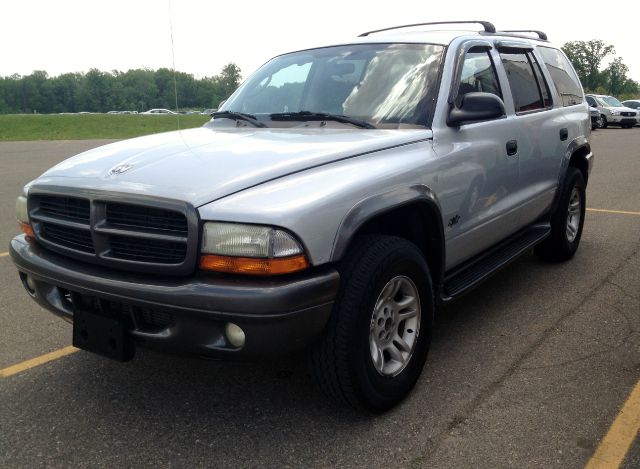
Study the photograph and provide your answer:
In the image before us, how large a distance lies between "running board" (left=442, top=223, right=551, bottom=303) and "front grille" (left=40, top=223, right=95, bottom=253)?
71.8 inches

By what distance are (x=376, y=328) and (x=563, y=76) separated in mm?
3608

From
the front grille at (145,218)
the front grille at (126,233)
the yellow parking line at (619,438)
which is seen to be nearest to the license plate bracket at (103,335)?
the front grille at (126,233)

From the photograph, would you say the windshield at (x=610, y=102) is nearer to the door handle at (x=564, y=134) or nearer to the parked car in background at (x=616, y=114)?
the parked car in background at (x=616, y=114)

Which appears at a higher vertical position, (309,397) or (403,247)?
(403,247)

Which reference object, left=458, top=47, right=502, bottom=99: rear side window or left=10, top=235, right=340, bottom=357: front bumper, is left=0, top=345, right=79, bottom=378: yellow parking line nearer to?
left=10, top=235, right=340, bottom=357: front bumper

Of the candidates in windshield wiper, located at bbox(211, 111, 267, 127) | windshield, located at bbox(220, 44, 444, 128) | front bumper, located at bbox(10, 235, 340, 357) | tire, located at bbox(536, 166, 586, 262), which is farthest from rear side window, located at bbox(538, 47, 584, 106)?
front bumper, located at bbox(10, 235, 340, 357)

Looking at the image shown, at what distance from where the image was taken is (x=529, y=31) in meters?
5.35

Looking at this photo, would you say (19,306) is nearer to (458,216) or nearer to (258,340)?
(258,340)

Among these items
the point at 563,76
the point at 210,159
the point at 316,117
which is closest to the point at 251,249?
the point at 210,159

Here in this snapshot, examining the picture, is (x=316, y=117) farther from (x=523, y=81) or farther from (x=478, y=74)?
(x=523, y=81)

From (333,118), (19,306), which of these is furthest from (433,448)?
(19,306)

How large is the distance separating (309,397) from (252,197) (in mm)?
1181

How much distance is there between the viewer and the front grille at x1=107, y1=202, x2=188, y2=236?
2471 mm

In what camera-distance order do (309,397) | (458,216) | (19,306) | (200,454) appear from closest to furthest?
(200,454), (309,397), (458,216), (19,306)
